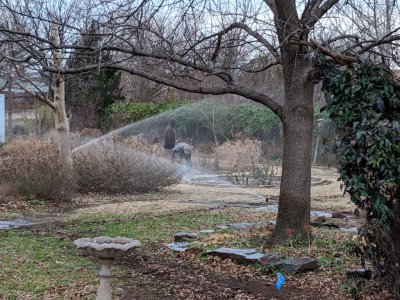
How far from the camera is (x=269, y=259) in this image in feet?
21.1

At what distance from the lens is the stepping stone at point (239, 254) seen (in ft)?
21.6

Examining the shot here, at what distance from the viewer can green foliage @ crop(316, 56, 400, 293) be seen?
4.59m

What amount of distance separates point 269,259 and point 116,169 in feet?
28.6

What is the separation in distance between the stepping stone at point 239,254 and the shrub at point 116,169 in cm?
789

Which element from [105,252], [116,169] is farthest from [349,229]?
[116,169]

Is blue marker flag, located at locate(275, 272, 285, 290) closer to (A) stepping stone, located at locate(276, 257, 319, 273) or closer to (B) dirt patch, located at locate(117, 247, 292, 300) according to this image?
(B) dirt patch, located at locate(117, 247, 292, 300)

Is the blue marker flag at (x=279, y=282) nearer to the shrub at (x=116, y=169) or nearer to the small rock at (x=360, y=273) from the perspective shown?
the small rock at (x=360, y=273)

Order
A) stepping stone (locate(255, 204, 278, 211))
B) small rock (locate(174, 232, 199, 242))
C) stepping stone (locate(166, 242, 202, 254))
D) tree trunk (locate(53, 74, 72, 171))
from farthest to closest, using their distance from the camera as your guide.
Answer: tree trunk (locate(53, 74, 72, 171)) → stepping stone (locate(255, 204, 278, 211)) → small rock (locate(174, 232, 199, 242)) → stepping stone (locate(166, 242, 202, 254))

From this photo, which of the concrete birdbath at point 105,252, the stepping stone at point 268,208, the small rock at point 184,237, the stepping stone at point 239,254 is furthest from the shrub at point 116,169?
the concrete birdbath at point 105,252

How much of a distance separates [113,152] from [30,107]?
63.7ft

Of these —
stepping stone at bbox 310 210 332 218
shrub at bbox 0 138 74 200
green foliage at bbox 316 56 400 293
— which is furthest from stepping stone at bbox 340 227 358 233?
shrub at bbox 0 138 74 200

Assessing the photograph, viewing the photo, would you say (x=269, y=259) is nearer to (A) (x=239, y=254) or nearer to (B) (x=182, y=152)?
(A) (x=239, y=254)

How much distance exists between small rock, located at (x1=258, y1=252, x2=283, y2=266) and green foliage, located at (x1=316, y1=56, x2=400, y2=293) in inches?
57.6

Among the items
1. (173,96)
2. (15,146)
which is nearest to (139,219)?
(15,146)
